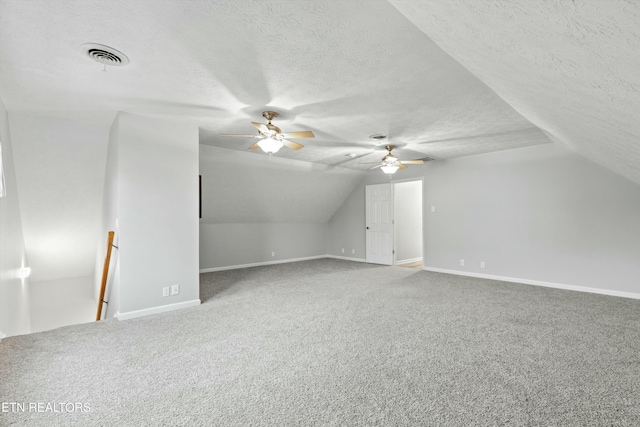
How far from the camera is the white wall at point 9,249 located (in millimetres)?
3189

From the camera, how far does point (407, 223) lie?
852cm

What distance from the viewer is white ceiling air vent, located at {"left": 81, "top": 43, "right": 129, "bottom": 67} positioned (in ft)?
7.20

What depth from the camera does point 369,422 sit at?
179 cm

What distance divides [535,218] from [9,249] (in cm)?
785

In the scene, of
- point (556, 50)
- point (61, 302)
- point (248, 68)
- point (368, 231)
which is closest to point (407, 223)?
point (368, 231)

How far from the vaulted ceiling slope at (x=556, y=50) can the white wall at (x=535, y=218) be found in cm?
286

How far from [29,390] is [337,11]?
11.1 ft

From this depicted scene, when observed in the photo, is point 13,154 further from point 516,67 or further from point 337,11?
point 516,67

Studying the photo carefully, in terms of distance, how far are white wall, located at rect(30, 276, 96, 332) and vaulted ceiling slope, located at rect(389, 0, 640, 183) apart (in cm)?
745

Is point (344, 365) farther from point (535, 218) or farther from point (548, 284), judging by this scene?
point (535, 218)

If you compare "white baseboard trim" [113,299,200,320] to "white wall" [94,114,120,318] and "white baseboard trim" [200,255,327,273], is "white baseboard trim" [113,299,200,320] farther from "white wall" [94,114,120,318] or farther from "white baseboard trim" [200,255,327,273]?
"white baseboard trim" [200,255,327,273]

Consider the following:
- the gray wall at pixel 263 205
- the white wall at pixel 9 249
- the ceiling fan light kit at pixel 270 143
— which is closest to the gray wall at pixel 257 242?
the gray wall at pixel 263 205

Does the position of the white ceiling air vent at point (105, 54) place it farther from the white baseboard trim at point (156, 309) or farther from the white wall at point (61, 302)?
the white wall at point (61, 302)

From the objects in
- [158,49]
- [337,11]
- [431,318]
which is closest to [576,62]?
[337,11]
